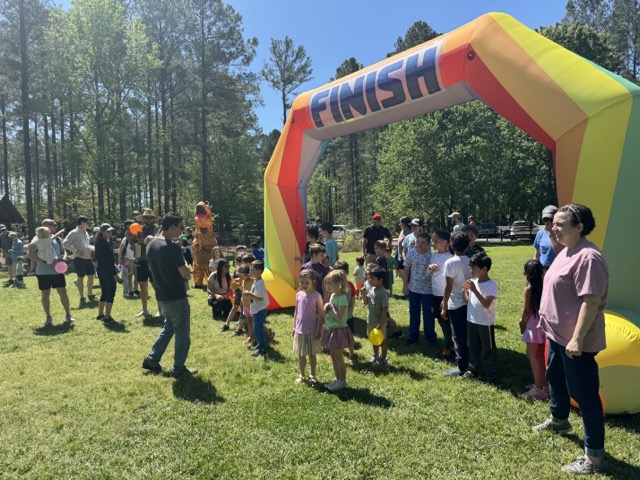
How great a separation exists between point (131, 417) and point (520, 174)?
29090mm

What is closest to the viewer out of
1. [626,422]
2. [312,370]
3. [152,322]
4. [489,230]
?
[626,422]

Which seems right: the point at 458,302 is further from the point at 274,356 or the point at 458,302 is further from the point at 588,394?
the point at 274,356

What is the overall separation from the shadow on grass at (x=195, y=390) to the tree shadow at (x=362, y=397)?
117 cm

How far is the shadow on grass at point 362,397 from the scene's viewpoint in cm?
432

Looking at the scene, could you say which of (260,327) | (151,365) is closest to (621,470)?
(260,327)

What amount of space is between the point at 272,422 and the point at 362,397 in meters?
1.03

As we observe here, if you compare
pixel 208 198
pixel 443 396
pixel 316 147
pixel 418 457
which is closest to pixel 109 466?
pixel 418 457

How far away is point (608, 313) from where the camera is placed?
152 inches

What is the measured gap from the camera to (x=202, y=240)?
11.4 meters

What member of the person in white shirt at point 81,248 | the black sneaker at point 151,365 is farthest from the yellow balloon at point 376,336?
the person in white shirt at point 81,248

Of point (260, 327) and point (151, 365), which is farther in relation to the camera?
point (260, 327)

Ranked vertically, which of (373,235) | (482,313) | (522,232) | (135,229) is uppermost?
(135,229)

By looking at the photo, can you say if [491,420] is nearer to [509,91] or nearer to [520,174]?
[509,91]

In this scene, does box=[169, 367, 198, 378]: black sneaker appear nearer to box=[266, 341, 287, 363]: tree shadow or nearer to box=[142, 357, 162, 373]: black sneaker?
box=[142, 357, 162, 373]: black sneaker
